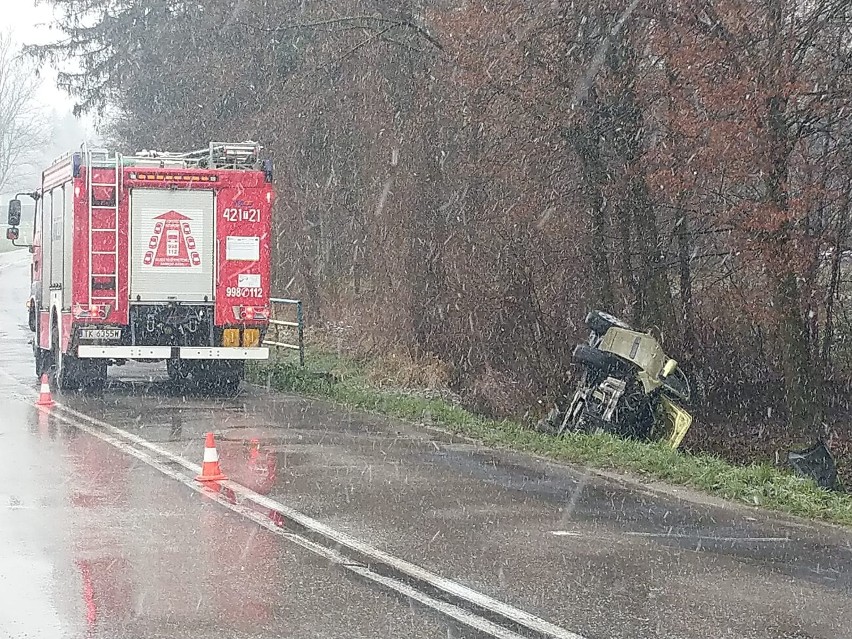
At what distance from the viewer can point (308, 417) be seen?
1562cm

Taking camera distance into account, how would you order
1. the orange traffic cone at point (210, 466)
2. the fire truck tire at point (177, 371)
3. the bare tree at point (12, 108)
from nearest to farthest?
the orange traffic cone at point (210, 466)
the fire truck tire at point (177, 371)
the bare tree at point (12, 108)

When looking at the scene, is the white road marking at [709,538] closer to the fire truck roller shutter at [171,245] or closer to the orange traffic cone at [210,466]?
the orange traffic cone at [210,466]

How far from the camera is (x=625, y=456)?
1166 centimetres

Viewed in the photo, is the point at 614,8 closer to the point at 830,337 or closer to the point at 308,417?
the point at 830,337

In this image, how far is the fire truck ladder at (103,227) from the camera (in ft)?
56.4

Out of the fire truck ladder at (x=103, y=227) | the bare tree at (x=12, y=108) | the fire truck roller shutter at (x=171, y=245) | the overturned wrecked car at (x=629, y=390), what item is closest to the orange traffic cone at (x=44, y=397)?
the fire truck ladder at (x=103, y=227)

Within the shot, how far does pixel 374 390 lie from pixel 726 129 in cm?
760

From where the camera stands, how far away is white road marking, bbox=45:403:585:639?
252 inches

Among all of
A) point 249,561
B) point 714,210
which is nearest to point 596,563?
point 249,561

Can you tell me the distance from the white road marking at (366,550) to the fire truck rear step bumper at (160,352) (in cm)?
426

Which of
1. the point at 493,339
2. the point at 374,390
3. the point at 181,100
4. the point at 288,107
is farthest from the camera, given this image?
the point at 181,100

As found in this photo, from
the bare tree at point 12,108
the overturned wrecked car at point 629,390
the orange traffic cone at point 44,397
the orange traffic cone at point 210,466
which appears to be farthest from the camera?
the bare tree at point 12,108

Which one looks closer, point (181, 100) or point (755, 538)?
point (755, 538)

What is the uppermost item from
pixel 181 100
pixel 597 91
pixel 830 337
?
pixel 181 100
